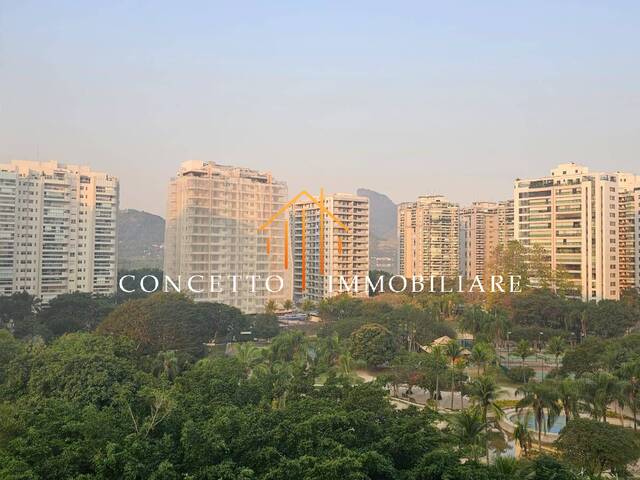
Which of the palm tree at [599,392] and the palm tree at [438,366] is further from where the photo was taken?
the palm tree at [438,366]

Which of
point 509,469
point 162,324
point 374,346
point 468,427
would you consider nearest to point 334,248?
point 374,346

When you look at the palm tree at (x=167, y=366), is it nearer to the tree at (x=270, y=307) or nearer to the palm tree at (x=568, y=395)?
the palm tree at (x=568, y=395)

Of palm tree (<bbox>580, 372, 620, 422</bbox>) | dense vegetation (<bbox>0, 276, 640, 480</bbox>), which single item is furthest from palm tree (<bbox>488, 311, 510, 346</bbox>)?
palm tree (<bbox>580, 372, 620, 422</bbox>)

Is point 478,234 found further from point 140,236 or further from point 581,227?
point 140,236

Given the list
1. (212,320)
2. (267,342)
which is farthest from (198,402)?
(267,342)

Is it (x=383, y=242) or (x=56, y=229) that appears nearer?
(x=56, y=229)

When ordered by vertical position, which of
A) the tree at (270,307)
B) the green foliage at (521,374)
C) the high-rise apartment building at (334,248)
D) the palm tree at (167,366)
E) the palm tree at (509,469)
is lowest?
the green foliage at (521,374)

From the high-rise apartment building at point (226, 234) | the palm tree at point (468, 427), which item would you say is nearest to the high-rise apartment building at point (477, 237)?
the high-rise apartment building at point (226, 234)
